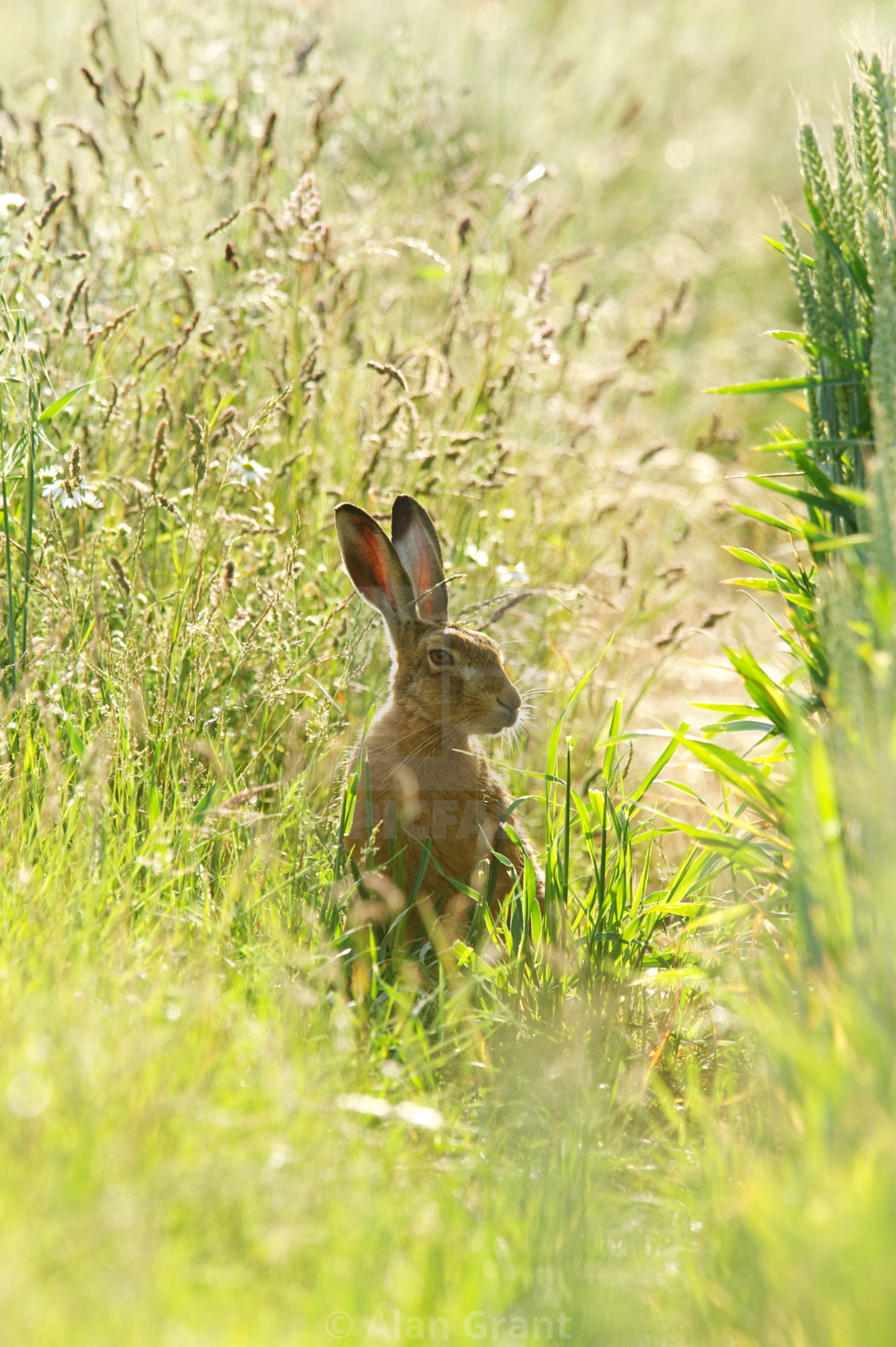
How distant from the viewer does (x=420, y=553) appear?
369 centimetres

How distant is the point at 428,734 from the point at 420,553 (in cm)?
57

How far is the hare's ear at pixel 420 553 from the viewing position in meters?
3.65

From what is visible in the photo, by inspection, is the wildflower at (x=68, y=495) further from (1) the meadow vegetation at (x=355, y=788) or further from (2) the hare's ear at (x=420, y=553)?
(2) the hare's ear at (x=420, y=553)

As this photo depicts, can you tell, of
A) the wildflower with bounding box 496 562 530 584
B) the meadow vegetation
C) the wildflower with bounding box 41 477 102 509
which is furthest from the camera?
the wildflower with bounding box 496 562 530 584

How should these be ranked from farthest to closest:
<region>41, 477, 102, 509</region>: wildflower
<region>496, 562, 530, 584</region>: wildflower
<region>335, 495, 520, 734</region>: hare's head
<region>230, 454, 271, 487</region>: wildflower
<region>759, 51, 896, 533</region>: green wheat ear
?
<region>496, 562, 530, 584</region>: wildflower < <region>335, 495, 520, 734</region>: hare's head < <region>230, 454, 271, 487</region>: wildflower < <region>41, 477, 102, 509</region>: wildflower < <region>759, 51, 896, 533</region>: green wheat ear

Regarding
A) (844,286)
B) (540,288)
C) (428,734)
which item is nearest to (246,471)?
(428,734)

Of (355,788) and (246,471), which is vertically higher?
(246,471)

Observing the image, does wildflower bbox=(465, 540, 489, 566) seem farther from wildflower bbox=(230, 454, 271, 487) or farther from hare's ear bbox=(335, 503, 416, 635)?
wildflower bbox=(230, 454, 271, 487)

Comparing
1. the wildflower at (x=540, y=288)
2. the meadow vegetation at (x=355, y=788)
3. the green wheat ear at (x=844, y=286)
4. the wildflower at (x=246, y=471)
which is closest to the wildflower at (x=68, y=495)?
the meadow vegetation at (x=355, y=788)

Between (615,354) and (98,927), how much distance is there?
17.9ft

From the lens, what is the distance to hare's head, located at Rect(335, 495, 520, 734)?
3.50 m

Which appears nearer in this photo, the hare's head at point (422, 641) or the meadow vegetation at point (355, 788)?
the meadow vegetation at point (355, 788)

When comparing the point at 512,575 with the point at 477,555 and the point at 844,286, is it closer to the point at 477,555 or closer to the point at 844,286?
the point at 477,555

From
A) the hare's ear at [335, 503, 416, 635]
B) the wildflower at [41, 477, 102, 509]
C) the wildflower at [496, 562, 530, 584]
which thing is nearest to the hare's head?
the hare's ear at [335, 503, 416, 635]
